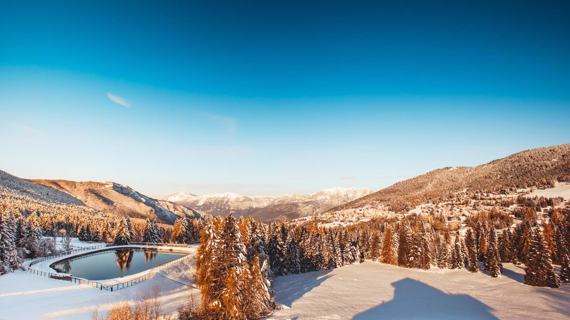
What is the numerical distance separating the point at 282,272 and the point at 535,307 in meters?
51.2

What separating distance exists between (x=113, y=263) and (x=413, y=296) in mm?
74626

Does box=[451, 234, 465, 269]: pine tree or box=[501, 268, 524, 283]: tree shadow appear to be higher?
box=[451, 234, 465, 269]: pine tree

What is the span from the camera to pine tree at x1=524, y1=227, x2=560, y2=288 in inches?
2544

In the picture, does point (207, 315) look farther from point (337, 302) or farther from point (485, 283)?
point (485, 283)

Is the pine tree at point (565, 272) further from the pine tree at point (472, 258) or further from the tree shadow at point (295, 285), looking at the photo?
the tree shadow at point (295, 285)

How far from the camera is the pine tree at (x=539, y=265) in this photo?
212 ft

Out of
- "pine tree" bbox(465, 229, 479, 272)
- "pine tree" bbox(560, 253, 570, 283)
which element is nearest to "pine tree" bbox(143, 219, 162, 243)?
"pine tree" bbox(465, 229, 479, 272)

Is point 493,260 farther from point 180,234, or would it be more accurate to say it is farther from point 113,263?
point 180,234

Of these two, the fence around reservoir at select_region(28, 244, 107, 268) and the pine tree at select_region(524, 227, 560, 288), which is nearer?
the pine tree at select_region(524, 227, 560, 288)

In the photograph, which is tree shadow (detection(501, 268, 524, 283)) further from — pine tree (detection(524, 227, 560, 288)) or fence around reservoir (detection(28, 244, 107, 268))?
fence around reservoir (detection(28, 244, 107, 268))

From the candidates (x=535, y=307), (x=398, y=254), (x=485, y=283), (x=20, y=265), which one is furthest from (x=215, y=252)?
(x=398, y=254)

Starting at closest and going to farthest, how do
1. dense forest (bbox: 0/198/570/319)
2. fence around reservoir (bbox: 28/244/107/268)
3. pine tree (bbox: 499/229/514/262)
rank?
dense forest (bbox: 0/198/570/319) < fence around reservoir (bbox: 28/244/107/268) < pine tree (bbox: 499/229/514/262)

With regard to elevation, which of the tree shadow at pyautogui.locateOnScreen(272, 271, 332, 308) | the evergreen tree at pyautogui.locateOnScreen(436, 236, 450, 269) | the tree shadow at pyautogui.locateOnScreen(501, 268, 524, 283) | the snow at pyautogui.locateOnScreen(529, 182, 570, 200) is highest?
the snow at pyautogui.locateOnScreen(529, 182, 570, 200)

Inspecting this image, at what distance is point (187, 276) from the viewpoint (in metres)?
73.2
